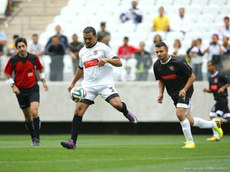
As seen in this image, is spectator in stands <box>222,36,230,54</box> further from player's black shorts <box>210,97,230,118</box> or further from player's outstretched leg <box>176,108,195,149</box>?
player's outstretched leg <box>176,108,195,149</box>

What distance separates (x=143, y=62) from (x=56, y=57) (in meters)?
2.50

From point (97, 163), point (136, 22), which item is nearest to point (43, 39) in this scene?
point (136, 22)

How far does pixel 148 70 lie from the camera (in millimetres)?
20891

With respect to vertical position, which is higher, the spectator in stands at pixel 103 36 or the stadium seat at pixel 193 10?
the stadium seat at pixel 193 10

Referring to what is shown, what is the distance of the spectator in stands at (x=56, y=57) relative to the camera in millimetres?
20953

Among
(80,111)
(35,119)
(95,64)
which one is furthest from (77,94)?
(35,119)

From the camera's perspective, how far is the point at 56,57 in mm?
21016

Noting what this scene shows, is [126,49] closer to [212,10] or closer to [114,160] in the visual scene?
[212,10]

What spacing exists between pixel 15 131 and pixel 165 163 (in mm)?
12989

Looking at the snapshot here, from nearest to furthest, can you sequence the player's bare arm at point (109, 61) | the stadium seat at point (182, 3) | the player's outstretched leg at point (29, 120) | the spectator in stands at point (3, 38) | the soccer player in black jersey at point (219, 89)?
the player's bare arm at point (109, 61) → the player's outstretched leg at point (29, 120) → the soccer player in black jersey at point (219, 89) → the spectator in stands at point (3, 38) → the stadium seat at point (182, 3)

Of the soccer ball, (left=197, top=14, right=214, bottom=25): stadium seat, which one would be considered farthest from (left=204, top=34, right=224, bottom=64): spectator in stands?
the soccer ball

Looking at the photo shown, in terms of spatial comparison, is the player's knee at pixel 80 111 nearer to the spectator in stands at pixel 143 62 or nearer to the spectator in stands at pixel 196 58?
the spectator in stands at pixel 143 62

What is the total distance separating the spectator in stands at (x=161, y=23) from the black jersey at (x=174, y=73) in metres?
9.34

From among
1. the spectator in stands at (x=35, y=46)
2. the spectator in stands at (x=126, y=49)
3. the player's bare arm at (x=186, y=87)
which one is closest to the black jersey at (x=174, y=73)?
Answer: the player's bare arm at (x=186, y=87)
